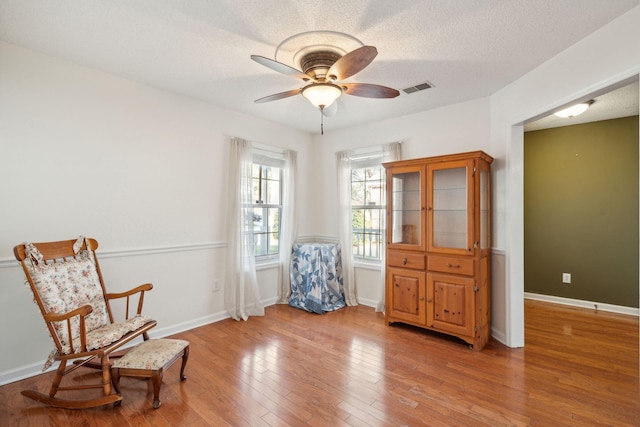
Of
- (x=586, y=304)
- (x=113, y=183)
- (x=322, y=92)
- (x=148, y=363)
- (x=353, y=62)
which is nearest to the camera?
(x=353, y=62)

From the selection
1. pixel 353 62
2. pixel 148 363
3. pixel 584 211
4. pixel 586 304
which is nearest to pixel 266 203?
pixel 148 363

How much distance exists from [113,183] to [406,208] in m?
2.99

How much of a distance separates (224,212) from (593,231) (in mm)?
4780

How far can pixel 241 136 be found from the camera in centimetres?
383

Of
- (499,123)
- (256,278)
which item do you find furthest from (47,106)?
(499,123)

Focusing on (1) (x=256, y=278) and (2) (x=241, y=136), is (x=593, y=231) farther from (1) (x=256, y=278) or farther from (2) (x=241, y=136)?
(2) (x=241, y=136)

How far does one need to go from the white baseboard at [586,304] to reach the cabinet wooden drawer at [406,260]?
2.46 m

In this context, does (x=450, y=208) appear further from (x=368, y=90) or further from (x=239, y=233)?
(x=239, y=233)

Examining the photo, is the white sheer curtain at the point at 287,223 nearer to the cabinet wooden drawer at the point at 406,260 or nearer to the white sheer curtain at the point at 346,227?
the white sheer curtain at the point at 346,227

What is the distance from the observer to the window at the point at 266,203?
162 inches

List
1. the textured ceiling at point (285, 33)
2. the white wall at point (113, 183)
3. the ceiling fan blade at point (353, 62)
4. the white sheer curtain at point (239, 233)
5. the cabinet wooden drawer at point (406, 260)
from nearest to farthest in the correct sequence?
the ceiling fan blade at point (353, 62)
the textured ceiling at point (285, 33)
the white wall at point (113, 183)
the cabinet wooden drawer at point (406, 260)
the white sheer curtain at point (239, 233)

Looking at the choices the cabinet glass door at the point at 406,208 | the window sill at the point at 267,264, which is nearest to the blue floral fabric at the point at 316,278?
the window sill at the point at 267,264

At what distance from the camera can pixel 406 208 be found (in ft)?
11.4

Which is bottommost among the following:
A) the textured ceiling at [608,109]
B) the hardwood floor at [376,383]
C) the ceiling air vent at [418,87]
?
the hardwood floor at [376,383]
